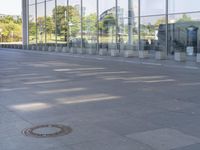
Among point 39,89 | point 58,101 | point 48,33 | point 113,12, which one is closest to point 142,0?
point 113,12

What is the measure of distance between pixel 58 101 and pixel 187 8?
21393 millimetres

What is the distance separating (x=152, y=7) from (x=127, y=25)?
137 inches

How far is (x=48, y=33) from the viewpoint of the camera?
161 ft

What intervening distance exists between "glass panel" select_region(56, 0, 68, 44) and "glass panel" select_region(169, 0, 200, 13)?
16.8 meters

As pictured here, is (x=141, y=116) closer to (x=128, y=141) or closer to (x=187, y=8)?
(x=128, y=141)

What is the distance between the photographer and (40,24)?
50875 mm

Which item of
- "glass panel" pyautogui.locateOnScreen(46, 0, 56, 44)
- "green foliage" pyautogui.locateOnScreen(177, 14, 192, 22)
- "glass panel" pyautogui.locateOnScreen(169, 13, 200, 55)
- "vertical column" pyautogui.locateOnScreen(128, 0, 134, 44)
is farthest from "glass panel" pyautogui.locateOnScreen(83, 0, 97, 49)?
"green foliage" pyautogui.locateOnScreen(177, 14, 192, 22)

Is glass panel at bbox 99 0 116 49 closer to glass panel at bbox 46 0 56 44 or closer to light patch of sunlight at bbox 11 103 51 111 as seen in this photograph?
glass panel at bbox 46 0 56 44

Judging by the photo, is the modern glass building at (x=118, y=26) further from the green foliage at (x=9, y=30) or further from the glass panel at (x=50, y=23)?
the green foliage at (x=9, y=30)

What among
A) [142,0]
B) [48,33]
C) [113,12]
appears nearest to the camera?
[142,0]

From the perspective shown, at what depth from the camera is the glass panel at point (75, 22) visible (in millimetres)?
42875

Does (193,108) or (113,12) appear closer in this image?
(193,108)

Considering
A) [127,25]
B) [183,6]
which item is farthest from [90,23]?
[183,6]

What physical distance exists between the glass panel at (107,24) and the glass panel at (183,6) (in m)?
7.88
